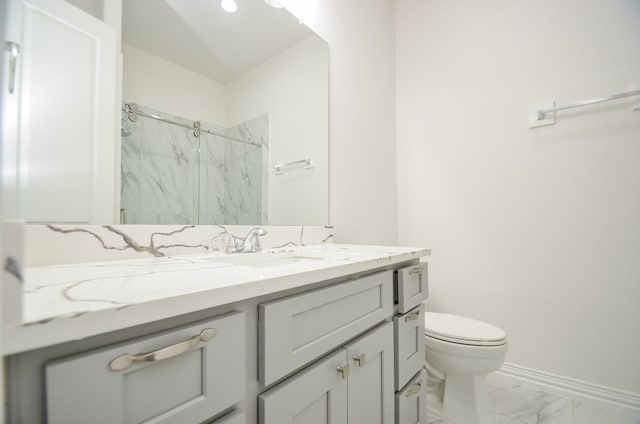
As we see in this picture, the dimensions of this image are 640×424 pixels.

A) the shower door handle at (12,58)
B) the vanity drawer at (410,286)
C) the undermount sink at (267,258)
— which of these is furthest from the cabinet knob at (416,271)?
the shower door handle at (12,58)

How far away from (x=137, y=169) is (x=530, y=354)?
1.96 meters

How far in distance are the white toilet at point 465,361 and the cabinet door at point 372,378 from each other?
1.49ft

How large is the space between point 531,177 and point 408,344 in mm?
1160

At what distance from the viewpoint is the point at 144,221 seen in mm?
791

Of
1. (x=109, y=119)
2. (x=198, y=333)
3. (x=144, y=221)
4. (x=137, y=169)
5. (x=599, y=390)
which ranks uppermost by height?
(x=109, y=119)

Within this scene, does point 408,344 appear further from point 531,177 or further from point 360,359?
point 531,177

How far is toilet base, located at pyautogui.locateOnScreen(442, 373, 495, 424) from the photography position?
116cm

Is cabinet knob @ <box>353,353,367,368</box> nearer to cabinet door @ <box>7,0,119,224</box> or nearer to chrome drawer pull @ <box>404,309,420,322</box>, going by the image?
chrome drawer pull @ <box>404,309,420,322</box>

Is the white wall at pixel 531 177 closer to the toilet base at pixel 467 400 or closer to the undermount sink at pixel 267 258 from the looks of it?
the toilet base at pixel 467 400

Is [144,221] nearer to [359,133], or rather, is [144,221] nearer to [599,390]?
[359,133]

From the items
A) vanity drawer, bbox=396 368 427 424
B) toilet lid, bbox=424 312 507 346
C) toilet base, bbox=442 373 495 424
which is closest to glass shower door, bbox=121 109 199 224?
vanity drawer, bbox=396 368 427 424

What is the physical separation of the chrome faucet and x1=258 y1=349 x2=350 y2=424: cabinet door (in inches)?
19.1

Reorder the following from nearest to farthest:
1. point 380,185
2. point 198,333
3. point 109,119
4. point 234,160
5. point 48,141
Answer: point 198,333
point 48,141
point 109,119
point 234,160
point 380,185

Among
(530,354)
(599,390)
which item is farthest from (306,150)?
(599,390)
